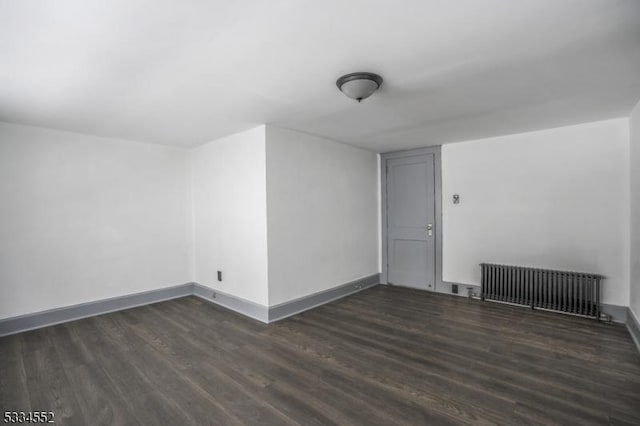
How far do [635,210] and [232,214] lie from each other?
4743 millimetres

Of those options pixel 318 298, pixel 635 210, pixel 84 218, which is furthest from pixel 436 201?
pixel 84 218

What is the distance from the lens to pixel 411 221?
5.32 metres

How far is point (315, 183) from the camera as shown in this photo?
173 inches

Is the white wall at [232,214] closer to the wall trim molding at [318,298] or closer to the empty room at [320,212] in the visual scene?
the empty room at [320,212]

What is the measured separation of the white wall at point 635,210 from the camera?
10.0 feet

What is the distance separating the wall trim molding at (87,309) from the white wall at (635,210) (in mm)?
5803

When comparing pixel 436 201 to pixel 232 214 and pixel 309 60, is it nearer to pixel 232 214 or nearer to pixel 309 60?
pixel 232 214

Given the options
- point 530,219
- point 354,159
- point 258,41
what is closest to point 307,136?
point 354,159

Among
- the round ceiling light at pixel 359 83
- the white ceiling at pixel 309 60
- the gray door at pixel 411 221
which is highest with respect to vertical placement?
the white ceiling at pixel 309 60

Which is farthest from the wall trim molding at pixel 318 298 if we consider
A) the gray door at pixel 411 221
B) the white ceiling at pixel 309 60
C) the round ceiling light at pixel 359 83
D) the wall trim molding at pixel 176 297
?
the round ceiling light at pixel 359 83

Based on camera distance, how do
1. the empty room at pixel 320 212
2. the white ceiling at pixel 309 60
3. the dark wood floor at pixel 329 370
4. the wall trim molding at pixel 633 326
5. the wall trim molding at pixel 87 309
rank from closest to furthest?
the white ceiling at pixel 309 60
the empty room at pixel 320 212
the dark wood floor at pixel 329 370
the wall trim molding at pixel 633 326
the wall trim molding at pixel 87 309

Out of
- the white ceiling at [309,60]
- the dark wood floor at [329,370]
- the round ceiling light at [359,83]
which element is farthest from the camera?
the round ceiling light at [359,83]

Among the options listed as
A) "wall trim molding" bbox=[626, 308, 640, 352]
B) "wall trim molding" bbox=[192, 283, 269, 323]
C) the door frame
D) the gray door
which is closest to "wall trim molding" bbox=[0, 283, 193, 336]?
"wall trim molding" bbox=[192, 283, 269, 323]

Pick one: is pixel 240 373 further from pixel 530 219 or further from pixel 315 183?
pixel 530 219
